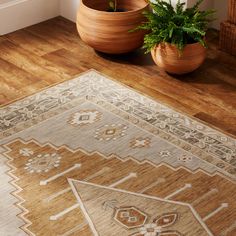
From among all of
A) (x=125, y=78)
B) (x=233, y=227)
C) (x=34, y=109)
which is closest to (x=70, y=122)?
(x=34, y=109)

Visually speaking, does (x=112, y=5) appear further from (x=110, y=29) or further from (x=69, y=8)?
(x=69, y=8)

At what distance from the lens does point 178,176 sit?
2.68 m

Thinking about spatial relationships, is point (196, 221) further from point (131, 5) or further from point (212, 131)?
point (131, 5)

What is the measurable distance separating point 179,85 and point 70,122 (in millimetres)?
711

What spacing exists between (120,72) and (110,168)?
3.13ft

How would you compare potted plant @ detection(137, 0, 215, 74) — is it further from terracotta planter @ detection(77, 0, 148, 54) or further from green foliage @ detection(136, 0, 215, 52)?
terracotta planter @ detection(77, 0, 148, 54)

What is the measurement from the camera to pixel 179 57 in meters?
3.34

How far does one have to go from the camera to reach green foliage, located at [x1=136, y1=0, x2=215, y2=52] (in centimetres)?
330

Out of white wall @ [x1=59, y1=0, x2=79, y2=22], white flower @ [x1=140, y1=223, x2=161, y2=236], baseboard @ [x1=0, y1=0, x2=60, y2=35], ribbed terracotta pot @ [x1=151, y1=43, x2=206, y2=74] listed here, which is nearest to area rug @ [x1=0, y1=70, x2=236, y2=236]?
white flower @ [x1=140, y1=223, x2=161, y2=236]

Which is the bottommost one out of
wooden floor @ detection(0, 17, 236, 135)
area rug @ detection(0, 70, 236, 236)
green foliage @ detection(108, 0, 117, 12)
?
area rug @ detection(0, 70, 236, 236)

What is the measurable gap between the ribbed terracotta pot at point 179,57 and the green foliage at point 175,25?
0.03 m

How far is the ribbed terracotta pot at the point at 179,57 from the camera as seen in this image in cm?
334

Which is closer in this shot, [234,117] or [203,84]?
[234,117]

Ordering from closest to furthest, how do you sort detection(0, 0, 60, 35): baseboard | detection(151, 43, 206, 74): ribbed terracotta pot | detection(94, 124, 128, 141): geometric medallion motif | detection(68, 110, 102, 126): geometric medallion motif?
detection(94, 124, 128, 141): geometric medallion motif
detection(68, 110, 102, 126): geometric medallion motif
detection(151, 43, 206, 74): ribbed terracotta pot
detection(0, 0, 60, 35): baseboard
